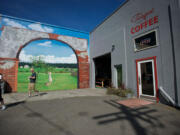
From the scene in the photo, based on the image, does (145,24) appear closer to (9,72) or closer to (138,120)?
(138,120)

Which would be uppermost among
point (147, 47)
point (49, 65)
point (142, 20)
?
point (142, 20)

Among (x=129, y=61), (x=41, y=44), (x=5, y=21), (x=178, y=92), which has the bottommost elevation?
(x=178, y=92)

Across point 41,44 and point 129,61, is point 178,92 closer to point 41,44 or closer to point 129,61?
point 129,61

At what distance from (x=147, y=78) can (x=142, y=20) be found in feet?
11.5

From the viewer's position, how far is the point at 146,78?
5.89 m

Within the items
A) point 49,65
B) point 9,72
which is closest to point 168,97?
point 49,65

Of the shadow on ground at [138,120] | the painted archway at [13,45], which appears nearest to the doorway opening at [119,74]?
the shadow on ground at [138,120]

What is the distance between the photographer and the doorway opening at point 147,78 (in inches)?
207

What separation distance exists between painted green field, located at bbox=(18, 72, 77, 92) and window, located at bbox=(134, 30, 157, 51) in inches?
285

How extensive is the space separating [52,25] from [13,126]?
9.54 meters

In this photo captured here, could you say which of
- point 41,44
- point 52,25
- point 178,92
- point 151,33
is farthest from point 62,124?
point 52,25

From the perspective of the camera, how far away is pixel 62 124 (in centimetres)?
289

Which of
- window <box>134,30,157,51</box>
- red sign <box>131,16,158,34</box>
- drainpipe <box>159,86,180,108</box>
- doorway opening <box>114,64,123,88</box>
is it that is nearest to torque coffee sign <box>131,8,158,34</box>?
red sign <box>131,16,158,34</box>

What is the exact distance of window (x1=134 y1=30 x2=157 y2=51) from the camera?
5.41m
